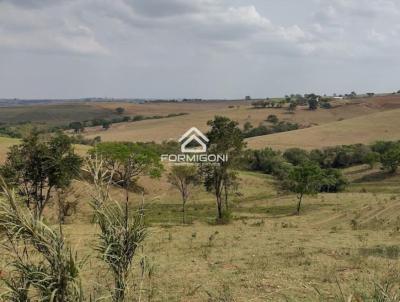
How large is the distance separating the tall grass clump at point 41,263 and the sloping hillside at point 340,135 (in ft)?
251

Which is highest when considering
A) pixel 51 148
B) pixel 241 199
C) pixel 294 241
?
pixel 51 148

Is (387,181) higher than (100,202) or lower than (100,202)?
lower

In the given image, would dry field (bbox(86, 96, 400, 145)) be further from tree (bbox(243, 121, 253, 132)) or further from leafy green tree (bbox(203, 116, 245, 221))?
leafy green tree (bbox(203, 116, 245, 221))

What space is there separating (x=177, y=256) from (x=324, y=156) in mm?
56097

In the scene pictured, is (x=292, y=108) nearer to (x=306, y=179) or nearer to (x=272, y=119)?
(x=272, y=119)

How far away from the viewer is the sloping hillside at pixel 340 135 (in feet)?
274

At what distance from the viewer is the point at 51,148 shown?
89.2ft

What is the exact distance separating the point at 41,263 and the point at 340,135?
88847mm

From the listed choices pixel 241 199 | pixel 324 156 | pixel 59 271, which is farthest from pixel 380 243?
pixel 324 156

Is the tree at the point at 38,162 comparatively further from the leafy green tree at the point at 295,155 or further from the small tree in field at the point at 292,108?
the small tree in field at the point at 292,108

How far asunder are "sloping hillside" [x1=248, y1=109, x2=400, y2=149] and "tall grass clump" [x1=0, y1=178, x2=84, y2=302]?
251 ft

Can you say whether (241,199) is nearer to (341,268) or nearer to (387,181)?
(387,181)

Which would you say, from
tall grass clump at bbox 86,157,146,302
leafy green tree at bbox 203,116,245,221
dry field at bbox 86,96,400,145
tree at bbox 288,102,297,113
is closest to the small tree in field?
tree at bbox 288,102,297,113

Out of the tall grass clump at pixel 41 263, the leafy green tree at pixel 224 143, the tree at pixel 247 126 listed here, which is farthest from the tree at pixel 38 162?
the tree at pixel 247 126
